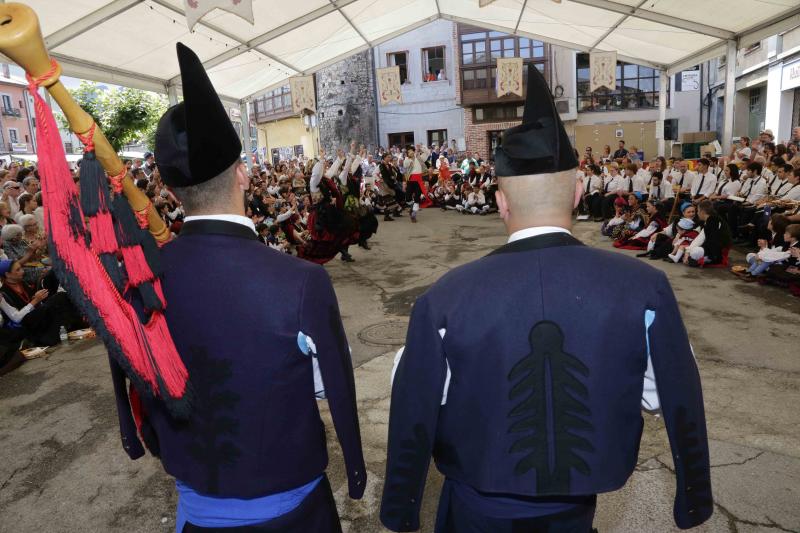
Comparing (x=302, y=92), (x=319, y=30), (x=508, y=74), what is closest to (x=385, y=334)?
(x=319, y=30)

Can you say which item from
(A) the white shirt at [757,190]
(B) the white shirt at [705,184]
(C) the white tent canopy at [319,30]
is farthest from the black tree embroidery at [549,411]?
(B) the white shirt at [705,184]

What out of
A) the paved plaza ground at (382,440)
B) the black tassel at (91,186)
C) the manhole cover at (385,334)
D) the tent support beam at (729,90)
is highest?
the tent support beam at (729,90)

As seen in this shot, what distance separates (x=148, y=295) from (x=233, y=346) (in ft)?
0.75

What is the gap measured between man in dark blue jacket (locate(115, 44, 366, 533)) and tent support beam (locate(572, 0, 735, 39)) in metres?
11.9

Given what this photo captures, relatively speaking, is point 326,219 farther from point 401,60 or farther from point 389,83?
point 401,60

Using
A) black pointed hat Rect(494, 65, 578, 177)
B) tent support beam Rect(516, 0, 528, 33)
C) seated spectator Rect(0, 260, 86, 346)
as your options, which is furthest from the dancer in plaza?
tent support beam Rect(516, 0, 528, 33)

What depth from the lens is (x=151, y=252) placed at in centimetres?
128

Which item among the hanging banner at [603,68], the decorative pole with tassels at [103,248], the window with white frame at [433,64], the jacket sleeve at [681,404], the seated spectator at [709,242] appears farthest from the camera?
the window with white frame at [433,64]

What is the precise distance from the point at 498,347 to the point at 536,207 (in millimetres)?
354

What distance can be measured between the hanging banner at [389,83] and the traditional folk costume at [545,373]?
14.7m

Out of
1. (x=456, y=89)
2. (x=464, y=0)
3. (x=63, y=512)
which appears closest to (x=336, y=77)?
→ (x=456, y=89)

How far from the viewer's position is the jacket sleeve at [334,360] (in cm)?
133

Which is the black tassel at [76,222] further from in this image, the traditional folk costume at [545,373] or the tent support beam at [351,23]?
the tent support beam at [351,23]

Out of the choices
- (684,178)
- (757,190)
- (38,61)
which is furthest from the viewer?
(684,178)
